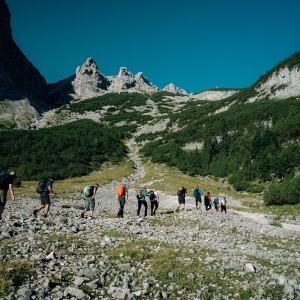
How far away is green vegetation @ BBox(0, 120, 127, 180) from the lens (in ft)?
260

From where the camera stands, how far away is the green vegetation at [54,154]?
7912cm

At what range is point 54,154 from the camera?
3676 inches

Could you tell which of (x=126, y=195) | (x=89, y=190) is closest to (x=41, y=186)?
(x=89, y=190)

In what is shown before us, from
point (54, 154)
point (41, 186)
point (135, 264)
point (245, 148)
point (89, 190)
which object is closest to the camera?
point (135, 264)

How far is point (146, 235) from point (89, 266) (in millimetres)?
6343

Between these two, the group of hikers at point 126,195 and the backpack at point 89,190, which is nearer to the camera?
the backpack at point 89,190

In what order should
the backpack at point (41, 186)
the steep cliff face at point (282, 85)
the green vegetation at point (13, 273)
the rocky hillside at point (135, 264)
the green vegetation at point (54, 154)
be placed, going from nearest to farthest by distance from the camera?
1. the green vegetation at point (13, 273)
2. the rocky hillside at point (135, 264)
3. the backpack at point (41, 186)
4. the green vegetation at point (54, 154)
5. the steep cliff face at point (282, 85)

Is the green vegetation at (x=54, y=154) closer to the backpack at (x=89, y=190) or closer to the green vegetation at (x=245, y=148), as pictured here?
the green vegetation at (x=245, y=148)

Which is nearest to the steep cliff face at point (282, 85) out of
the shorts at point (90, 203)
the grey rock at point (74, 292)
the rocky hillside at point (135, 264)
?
the shorts at point (90, 203)

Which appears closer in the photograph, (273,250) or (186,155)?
(273,250)

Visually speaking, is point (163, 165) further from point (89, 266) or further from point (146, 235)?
point (89, 266)

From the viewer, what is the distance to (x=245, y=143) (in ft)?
270

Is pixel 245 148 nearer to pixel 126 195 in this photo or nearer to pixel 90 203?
pixel 126 195

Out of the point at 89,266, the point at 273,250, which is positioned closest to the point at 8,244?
the point at 89,266
